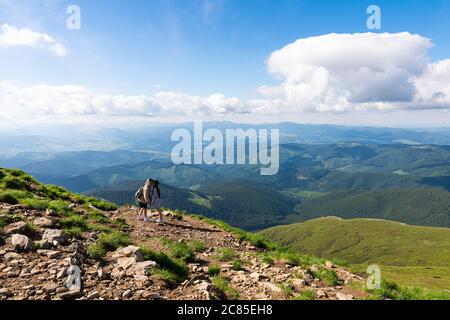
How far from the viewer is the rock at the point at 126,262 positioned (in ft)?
37.9

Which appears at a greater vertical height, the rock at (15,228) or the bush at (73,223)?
the rock at (15,228)

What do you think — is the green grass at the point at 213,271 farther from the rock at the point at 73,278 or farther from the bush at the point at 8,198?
the bush at the point at 8,198

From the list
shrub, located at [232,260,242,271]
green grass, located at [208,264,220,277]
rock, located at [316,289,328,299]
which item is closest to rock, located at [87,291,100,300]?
green grass, located at [208,264,220,277]

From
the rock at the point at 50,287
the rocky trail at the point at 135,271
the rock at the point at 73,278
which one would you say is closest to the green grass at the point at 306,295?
the rocky trail at the point at 135,271

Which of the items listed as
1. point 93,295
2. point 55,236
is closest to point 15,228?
point 55,236

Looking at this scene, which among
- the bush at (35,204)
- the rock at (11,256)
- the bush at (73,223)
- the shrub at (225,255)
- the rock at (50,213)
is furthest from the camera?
the bush at (35,204)

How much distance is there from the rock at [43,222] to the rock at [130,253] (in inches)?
161

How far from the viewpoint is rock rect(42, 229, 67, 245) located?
12728 millimetres

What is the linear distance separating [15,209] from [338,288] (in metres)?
16.4

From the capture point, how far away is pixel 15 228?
13031 millimetres

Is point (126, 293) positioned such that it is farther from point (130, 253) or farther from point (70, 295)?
point (130, 253)

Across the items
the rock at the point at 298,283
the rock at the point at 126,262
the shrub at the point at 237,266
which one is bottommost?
the shrub at the point at 237,266

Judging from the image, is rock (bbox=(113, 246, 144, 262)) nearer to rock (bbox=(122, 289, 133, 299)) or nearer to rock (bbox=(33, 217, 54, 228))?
rock (bbox=(122, 289, 133, 299))

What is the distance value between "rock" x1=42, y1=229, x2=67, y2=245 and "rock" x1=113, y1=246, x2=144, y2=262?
226cm
